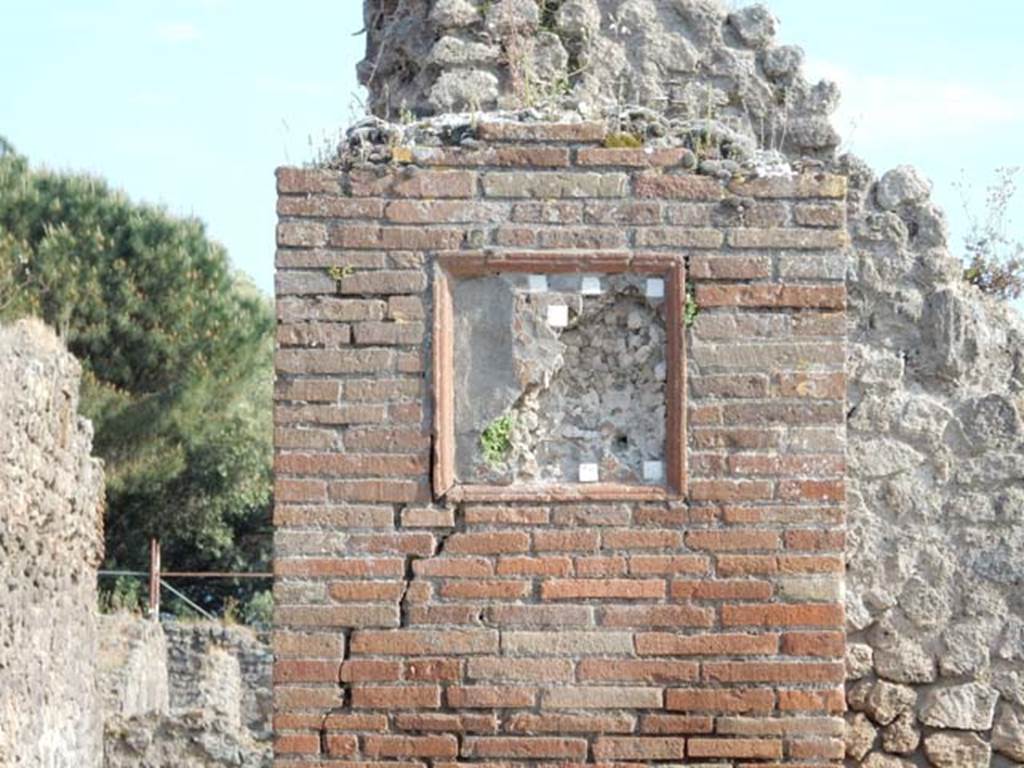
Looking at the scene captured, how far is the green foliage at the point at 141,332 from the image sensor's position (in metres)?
25.3

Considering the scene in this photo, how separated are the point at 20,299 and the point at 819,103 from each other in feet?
59.9

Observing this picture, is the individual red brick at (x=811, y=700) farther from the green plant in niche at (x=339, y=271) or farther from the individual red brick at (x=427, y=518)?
the green plant in niche at (x=339, y=271)

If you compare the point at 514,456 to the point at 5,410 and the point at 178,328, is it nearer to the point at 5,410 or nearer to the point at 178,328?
the point at 5,410

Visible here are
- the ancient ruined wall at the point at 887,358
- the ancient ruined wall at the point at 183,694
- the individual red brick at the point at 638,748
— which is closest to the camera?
the individual red brick at the point at 638,748

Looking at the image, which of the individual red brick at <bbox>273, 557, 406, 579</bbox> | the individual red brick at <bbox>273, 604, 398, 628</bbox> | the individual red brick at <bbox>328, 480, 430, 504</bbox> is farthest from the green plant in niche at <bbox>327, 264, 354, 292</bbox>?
the individual red brick at <bbox>273, 604, 398, 628</bbox>

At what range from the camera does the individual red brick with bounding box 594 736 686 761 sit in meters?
6.25

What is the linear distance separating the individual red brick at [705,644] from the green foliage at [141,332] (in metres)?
19.1

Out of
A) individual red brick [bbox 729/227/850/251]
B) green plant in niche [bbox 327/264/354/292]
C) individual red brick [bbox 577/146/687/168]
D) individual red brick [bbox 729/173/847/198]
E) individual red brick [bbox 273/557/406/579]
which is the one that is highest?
individual red brick [bbox 577/146/687/168]

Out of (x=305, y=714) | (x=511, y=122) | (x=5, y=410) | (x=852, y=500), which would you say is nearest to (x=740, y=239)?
(x=511, y=122)

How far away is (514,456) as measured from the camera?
6.38m

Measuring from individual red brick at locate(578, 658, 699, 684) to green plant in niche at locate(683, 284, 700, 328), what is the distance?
3.41 ft

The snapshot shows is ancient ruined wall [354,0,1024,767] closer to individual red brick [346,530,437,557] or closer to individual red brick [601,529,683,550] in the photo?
Answer: individual red brick [601,529,683,550]

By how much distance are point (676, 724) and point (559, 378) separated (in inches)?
44.1

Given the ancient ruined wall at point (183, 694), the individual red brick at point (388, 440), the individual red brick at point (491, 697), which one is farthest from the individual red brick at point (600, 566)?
the ancient ruined wall at point (183, 694)
